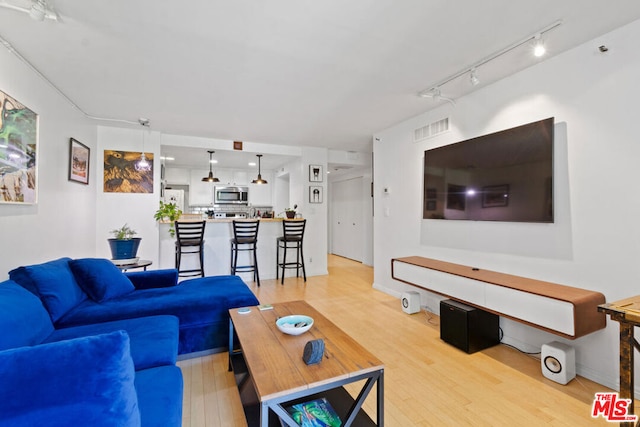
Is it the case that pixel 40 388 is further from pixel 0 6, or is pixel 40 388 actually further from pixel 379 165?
pixel 379 165

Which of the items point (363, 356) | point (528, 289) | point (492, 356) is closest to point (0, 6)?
point (363, 356)

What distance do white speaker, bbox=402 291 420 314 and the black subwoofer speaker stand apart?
68 cm

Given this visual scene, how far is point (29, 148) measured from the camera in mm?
2393

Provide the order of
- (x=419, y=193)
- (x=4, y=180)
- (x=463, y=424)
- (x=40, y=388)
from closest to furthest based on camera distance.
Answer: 1. (x=40, y=388)
2. (x=463, y=424)
3. (x=4, y=180)
4. (x=419, y=193)

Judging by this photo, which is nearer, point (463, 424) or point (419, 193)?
point (463, 424)

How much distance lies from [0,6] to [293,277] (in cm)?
465

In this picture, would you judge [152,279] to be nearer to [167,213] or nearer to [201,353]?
[201,353]

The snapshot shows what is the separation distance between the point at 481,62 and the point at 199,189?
6847mm

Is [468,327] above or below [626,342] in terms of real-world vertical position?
below

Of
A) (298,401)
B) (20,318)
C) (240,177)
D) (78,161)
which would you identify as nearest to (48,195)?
(78,161)

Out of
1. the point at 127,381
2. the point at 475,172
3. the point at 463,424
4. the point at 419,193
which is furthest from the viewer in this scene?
the point at 419,193

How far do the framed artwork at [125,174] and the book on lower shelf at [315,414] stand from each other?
407 centimetres

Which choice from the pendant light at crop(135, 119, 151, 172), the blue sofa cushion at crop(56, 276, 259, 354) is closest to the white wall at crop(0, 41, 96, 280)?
the pendant light at crop(135, 119, 151, 172)

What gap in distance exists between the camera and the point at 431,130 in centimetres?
352
